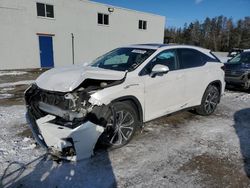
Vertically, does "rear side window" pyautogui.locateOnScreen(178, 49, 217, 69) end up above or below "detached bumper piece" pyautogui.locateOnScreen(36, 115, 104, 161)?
above

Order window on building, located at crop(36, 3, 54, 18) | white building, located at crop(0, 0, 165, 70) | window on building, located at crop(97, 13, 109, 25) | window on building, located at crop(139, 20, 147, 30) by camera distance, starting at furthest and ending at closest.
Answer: window on building, located at crop(139, 20, 147, 30) < window on building, located at crop(97, 13, 109, 25) < window on building, located at crop(36, 3, 54, 18) < white building, located at crop(0, 0, 165, 70)

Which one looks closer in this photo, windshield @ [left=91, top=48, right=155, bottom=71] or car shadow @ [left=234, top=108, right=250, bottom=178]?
car shadow @ [left=234, top=108, right=250, bottom=178]

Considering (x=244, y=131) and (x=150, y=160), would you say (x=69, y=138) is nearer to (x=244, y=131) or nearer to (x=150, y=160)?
(x=150, y=160)

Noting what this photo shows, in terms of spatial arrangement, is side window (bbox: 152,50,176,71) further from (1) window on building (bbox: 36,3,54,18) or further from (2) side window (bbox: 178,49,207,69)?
(1) window on building (bbox: 36,3,54,18)

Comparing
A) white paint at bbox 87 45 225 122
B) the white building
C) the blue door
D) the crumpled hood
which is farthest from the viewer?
the blue door

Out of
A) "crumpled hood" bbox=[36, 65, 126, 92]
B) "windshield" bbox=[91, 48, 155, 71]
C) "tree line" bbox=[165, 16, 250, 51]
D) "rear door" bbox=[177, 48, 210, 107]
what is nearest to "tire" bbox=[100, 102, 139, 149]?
"crumpled hood" bbox=[36, 65, 126, 92]

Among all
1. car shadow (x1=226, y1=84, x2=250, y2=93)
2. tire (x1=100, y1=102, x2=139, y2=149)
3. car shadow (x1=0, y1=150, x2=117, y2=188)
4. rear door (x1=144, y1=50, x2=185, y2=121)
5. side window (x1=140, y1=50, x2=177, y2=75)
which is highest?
side window (x1=140, y1=50, x2=177, y2=75)

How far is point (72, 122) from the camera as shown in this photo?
120 inches

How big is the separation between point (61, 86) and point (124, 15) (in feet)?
61.2

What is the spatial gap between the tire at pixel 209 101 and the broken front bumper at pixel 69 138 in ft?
10.3

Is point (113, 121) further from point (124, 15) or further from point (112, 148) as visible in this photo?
point (124, 15)

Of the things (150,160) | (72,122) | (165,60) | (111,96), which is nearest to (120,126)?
(111,96)

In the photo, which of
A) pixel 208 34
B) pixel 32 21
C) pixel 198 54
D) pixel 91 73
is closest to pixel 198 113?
pixel 198 54

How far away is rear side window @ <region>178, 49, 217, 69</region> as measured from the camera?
4.72 metres
